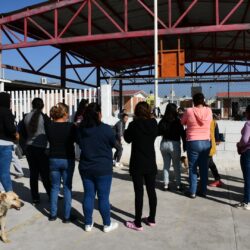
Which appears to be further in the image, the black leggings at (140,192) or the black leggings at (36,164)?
the black leggings at (36,164)

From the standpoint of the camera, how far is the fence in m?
10.4

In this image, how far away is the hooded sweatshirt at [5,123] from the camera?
5.52m

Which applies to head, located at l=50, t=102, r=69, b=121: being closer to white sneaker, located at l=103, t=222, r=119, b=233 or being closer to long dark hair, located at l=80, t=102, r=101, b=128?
long dark hair, located at l=80, t=102, r=101, b=128

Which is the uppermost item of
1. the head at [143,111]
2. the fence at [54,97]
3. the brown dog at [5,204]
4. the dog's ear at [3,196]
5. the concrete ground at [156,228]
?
the fence at [54,97]

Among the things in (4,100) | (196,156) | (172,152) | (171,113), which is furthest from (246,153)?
(4,100)

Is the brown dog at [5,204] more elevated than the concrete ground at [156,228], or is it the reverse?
the brown dog at [5,204]

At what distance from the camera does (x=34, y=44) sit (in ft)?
41.0

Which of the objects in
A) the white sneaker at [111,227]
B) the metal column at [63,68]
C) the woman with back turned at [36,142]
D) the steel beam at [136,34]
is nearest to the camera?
the white sneaker at [111,227]

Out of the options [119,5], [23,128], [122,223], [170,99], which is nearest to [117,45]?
[119,5]

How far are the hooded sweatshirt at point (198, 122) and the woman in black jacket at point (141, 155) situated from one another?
5.01 ft

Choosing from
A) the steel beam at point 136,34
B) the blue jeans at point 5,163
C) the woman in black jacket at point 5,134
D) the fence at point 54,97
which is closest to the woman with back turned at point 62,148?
the woman in black jacket at point 5,134

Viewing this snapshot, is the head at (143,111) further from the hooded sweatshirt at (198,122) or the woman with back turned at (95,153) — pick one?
the hooded sweatshirt at (198,122)

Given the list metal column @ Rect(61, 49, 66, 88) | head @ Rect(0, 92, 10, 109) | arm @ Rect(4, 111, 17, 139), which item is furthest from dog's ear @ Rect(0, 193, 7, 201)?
metal column @ Rect(61, 49, 66, 88)

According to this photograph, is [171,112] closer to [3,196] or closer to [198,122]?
[198,122]
